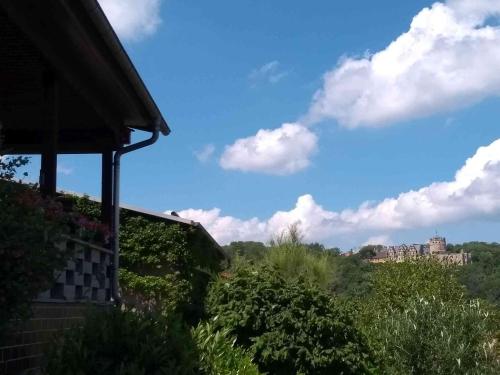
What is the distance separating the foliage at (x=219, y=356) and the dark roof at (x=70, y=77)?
111 inches

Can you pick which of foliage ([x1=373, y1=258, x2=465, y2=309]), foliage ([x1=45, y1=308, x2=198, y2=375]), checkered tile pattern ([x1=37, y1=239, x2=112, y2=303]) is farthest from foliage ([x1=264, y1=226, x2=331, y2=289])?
foliage ([x1=45, y1=308, x2=198, y2=375])

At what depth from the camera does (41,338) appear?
698 cm

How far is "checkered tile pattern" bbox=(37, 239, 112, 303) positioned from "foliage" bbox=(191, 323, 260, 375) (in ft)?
3.87

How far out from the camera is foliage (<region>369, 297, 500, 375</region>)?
11.1 meters

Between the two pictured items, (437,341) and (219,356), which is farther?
(437,341)

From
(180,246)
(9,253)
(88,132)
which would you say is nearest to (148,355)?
(9,253)

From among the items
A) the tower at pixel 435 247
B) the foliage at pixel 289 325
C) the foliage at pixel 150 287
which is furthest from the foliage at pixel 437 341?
the tower at pixel 435 247

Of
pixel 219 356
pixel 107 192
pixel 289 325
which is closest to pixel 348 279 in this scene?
pixel 289 325

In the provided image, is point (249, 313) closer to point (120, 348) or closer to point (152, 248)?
point (120, 348)

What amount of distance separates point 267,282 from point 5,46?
5.63 metres

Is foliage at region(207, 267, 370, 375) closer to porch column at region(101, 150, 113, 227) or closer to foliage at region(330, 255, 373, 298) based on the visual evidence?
porch column at region(101, 150, 113, 227)

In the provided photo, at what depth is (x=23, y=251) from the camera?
473cm

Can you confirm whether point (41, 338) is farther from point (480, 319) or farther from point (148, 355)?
point (480, 319)

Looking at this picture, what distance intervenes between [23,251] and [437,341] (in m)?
7.78
